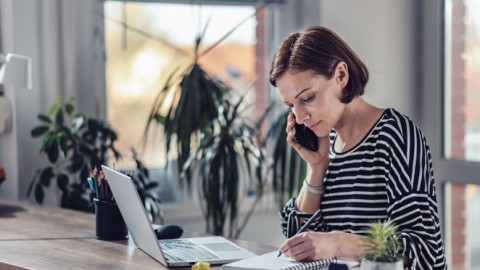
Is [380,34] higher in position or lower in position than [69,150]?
higher

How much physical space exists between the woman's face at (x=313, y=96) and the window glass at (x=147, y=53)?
1.68 metres

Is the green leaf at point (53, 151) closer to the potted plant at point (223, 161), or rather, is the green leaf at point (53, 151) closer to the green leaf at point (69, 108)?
the green leaf at point (69, 108)

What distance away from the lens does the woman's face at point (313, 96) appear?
218 cm

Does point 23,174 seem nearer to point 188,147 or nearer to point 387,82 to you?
point 188,147

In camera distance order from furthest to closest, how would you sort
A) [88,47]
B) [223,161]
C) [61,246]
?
[88,47] < [223,161] < [61,246]

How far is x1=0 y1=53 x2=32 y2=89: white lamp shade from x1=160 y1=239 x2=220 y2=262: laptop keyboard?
1.12m

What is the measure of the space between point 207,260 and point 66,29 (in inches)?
70.5

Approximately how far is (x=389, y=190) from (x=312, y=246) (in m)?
0.28

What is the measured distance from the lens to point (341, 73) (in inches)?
87.2

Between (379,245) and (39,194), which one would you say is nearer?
(379,245)

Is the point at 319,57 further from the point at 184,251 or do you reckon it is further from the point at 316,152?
the point at 184,251

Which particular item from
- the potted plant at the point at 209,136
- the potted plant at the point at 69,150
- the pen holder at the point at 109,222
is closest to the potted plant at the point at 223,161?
the potted plant at the point at 209,136

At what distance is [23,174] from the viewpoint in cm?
359

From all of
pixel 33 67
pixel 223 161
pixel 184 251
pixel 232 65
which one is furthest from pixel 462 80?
pixel 184 251
